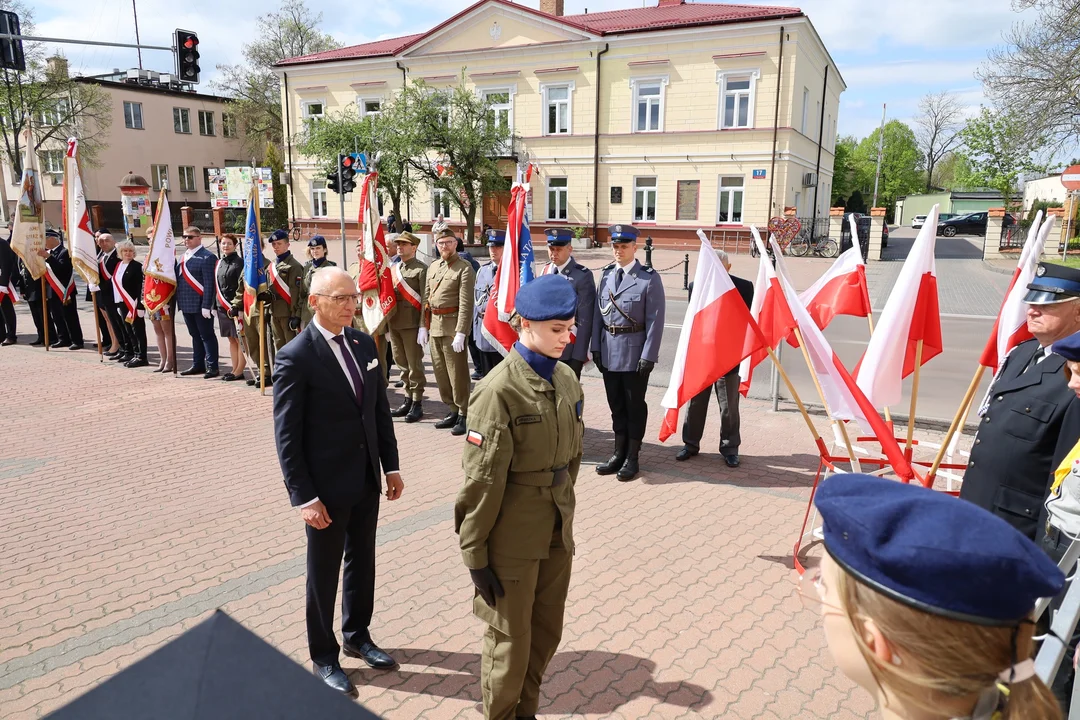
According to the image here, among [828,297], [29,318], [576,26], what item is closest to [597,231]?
[576,26]

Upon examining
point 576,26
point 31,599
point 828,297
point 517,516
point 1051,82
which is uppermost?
point 576,26

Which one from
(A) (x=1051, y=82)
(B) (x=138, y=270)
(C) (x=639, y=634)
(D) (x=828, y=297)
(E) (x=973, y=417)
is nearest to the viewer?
(C) (x=639, y=634)

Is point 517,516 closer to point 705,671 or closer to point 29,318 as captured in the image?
point 705,671

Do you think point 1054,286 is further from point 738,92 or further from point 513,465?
point 738,92

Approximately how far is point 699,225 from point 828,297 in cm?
2663

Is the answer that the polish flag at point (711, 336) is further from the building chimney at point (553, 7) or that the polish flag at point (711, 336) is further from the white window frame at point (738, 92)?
the building chimney at point (553, 7)

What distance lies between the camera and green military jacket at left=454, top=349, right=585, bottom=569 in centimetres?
291

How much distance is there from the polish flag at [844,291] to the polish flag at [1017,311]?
97cm

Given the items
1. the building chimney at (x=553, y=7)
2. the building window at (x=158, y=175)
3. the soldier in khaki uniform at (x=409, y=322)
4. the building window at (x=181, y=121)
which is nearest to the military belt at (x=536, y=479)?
the soldier in khaki uniform at (x=409, y=322)

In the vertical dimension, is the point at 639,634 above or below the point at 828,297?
below

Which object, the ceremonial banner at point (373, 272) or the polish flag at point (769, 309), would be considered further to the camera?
the ceremonial banner at point (373, 272)

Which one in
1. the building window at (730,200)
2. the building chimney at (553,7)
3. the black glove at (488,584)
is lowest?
the black glove at (488,584)

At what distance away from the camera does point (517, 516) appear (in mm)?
2990

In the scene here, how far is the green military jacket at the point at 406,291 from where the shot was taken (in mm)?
8234
